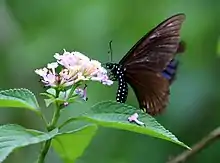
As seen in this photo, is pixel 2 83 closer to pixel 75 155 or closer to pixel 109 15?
pixel 109 15

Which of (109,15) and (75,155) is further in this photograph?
(109,15)

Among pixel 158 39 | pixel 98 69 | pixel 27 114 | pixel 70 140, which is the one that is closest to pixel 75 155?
pixel 70 140

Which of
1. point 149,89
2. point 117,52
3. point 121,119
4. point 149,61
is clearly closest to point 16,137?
point 121,119

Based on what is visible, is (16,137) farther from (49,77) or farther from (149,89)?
(149,89)

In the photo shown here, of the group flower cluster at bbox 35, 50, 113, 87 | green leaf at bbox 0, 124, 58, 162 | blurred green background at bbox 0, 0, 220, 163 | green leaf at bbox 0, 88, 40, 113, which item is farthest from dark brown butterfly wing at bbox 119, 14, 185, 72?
blurred green background at bbox 0, 0, 220, 163

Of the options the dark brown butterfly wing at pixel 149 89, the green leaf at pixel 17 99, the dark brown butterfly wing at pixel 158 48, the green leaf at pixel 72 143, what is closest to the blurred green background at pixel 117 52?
the dark brown butterfly wing at pixel 149 89

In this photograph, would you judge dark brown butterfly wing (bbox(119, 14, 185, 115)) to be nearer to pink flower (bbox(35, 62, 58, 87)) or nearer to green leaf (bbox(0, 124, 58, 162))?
pink flower (bbox(35, 62, 58, 87))

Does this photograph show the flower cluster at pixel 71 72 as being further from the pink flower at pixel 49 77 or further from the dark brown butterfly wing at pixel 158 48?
the dark brown butterfly wing at pixel 158 48
